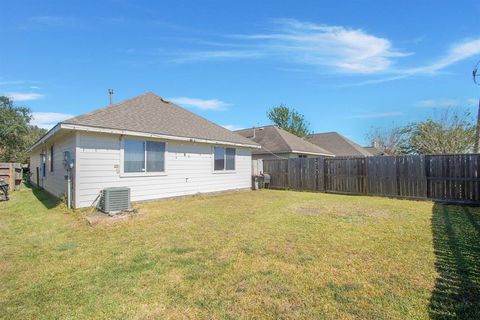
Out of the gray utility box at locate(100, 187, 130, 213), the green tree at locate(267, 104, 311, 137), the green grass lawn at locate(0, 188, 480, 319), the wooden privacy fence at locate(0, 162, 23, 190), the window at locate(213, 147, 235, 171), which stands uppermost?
the green tree at locate(267, 104, 311, 137)

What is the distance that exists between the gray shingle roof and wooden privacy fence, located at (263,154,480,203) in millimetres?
3409

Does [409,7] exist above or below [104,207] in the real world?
above

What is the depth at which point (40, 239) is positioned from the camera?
5363 mm

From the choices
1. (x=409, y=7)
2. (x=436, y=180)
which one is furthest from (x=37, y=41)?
(x=436, y=180)

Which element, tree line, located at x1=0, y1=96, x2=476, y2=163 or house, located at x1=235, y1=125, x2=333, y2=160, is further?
tree line, located at x1=0, y1=96, x2=476, y2=163

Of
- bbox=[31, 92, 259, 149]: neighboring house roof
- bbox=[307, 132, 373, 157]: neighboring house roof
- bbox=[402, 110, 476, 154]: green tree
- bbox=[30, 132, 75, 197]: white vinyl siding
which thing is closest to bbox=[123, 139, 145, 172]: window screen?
bbox=[31, 92, 259, 149]: neighboring house roof

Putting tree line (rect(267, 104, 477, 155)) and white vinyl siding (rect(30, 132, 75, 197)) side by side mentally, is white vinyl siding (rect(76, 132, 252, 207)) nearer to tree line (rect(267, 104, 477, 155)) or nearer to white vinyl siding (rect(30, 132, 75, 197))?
white vinyl siding (rect(30, 132, 75, 197))

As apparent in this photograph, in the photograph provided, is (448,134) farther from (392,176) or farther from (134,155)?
(134,155)

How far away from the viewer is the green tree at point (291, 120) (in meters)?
33.1

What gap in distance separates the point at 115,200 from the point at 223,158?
Result: 618cm

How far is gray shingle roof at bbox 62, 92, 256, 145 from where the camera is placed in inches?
346

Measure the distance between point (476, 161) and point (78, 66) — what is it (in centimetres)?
1852

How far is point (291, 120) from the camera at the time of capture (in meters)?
33.3

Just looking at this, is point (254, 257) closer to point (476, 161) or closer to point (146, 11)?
point (476, 161)
